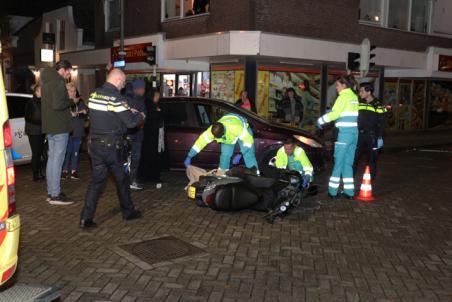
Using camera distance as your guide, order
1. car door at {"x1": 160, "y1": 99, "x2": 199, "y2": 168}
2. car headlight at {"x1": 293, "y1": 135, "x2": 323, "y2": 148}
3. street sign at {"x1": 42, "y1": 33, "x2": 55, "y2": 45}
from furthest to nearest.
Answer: street sign at {"x1": 42, "y1": 33, "x2": 55, "y2": 45} < car door at {"x1": 160, "y1": 99, "x2": 199, "y2": 168} < car headlight at {"x1": 293, "y1": 135, "x2": 323, "y2": 148}

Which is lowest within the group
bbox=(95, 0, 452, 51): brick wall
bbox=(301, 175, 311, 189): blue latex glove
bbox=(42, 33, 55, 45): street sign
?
bbox=(301, 175, 311, 189): blue latex glove

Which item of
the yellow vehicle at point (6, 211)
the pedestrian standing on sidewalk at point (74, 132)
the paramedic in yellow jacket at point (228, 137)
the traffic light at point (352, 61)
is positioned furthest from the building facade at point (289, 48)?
the yellow vehicle at point (6, 211)

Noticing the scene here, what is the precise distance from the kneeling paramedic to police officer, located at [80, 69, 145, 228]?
2.31 meters

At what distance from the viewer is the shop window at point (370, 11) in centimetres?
1916

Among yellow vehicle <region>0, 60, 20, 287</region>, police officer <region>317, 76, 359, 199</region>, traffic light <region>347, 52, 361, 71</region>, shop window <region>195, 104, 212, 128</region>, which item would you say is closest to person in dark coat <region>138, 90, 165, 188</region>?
shop window <region>195, 104, 212, 128</region>

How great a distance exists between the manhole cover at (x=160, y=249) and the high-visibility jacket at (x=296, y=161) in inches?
92.9

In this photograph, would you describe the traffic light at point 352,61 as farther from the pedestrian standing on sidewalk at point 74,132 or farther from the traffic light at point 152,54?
the pedestrian standing on sidewalk at point 74,132

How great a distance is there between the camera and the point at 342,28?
17.9m

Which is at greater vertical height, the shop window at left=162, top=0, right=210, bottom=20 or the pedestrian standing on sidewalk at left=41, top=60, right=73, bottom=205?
the shop window at left=162, top=0, right=210, bottom=20

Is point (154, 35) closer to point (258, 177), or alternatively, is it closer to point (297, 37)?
point (297, 37)

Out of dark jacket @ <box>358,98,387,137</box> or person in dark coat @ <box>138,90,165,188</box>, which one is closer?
person in dark coat @ <box>138,90,165,188</box>

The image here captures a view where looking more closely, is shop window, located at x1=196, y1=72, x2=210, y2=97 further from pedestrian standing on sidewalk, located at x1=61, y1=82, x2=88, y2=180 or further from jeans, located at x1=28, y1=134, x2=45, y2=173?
jeans, located at x1=28, y1=134, x2=45, y2=173

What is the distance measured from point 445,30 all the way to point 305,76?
8.17 m

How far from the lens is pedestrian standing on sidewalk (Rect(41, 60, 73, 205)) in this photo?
720 centimetres
